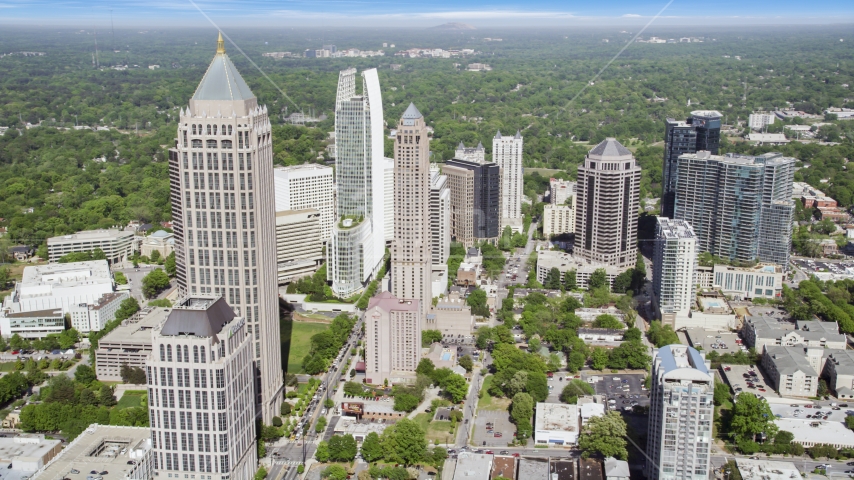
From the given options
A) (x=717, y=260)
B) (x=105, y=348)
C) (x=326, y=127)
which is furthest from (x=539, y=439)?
(x=326, y=127)

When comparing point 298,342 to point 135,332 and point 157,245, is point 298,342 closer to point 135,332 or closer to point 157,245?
point 135,332

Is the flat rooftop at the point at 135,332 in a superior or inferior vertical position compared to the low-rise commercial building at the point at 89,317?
superior

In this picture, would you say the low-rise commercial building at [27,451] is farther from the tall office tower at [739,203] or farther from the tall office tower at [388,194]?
the tall office tower at [739,203]

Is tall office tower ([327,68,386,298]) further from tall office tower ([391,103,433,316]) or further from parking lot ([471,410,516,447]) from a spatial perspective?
parking lot ([471,410,516,447])

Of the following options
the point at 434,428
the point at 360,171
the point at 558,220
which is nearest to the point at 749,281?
the point at 558,220

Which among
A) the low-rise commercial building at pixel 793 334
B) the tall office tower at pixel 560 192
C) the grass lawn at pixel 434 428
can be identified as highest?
the tall office tower at pixel 560 192

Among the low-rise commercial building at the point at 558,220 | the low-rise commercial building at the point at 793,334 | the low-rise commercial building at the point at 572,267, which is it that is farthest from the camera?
the low-rise commercial building at the point at 558,220

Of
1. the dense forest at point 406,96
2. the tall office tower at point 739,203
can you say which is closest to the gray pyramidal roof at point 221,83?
the dense forest at point 406,96
